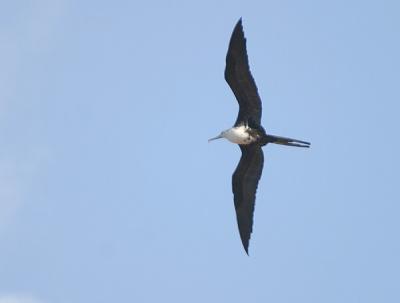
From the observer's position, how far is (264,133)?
17.8 m

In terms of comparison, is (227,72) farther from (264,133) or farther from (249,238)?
(249,238)

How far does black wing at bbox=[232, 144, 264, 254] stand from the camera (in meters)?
18.2

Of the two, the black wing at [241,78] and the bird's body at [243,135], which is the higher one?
the black wing at [241,78]

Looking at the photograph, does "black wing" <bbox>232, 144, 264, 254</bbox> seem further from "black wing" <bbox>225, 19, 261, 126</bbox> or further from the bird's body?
"black wing" <bbox>225, 19, 261, 126</bbox>

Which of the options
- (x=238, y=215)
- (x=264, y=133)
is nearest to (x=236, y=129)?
(x=264, y=133)

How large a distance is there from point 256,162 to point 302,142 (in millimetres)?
1291

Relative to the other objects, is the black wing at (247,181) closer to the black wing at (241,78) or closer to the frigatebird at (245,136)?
the frigatebird at (245,136)

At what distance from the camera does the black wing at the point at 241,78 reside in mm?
17209

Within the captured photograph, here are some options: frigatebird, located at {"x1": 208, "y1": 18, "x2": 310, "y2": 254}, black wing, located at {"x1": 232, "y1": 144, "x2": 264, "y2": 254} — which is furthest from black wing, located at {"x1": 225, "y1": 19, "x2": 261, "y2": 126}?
black wing, located at {"x1": 232, "y1": 144, "x2": 264, "y2": 254}

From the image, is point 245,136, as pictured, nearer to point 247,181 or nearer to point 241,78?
point 247,181

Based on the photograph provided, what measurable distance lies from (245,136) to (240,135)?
11 centimetres

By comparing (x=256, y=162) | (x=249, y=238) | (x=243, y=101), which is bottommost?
(x=249, y=238)

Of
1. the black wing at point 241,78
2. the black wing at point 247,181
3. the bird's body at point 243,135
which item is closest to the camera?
the black wing at point 241,78

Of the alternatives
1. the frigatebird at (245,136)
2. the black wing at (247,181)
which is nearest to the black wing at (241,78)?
the frigatebird at (245,136)
